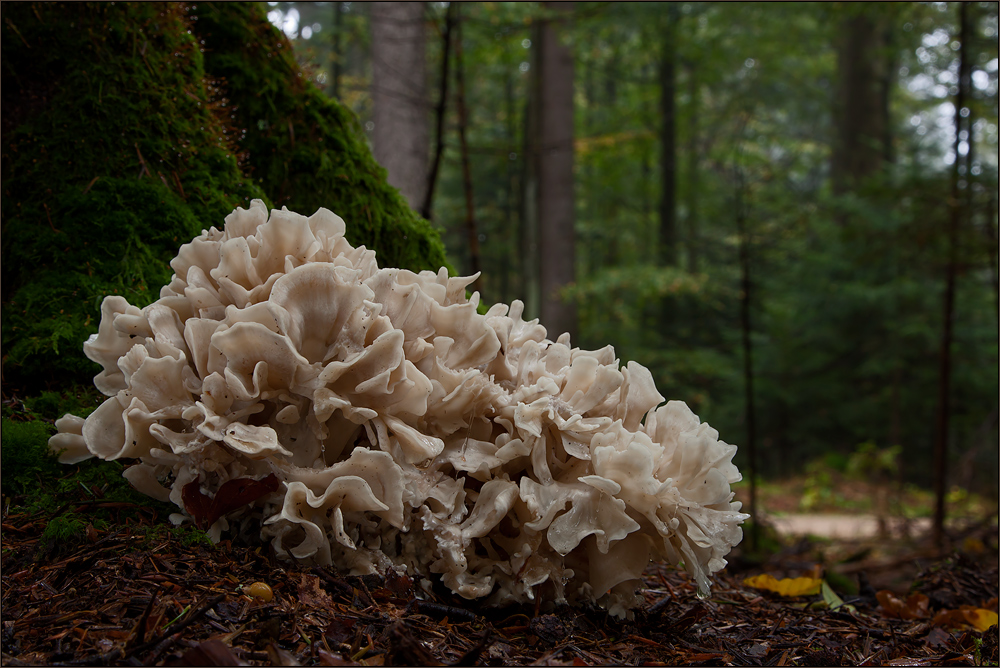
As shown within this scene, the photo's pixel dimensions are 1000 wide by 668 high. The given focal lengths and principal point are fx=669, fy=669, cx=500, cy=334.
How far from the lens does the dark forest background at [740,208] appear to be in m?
10.1

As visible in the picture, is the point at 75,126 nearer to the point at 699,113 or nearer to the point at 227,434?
the point at 227,434

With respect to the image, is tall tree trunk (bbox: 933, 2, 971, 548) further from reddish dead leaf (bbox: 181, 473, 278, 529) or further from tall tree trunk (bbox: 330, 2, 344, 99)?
tall tree trunk (bbox: 330, 2, 344, 99)

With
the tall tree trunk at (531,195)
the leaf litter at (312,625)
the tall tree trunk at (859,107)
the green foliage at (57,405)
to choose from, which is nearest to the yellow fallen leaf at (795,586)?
the leaf litter at (312,625)

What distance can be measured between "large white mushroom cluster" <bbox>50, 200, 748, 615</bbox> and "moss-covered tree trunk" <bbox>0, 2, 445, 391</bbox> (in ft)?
2.64

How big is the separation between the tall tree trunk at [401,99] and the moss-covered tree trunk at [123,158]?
5471mm

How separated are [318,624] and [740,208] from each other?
806 cm

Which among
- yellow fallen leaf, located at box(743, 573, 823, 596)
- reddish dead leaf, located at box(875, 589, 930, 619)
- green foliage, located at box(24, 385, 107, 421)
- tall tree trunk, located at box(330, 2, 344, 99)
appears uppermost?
tall tree trunk, located at box(330, 2, 344, 99)

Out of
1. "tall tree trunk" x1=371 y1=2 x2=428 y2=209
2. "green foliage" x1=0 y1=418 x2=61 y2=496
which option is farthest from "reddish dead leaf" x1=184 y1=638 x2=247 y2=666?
"tall tree trunk" x1=371 y1=2 x2=428 y2=209

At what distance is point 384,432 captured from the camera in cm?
245

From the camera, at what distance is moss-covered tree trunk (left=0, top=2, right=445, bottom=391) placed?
3.22m

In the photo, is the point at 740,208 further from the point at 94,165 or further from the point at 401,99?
the point at 94,165

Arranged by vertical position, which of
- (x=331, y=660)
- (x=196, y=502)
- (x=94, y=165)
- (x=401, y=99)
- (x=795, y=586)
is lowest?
(x=795, y=586)

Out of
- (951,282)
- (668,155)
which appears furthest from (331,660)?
(668,155)

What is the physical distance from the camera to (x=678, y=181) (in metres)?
23.6
